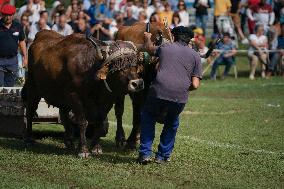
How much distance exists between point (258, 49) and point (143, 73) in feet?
53.0

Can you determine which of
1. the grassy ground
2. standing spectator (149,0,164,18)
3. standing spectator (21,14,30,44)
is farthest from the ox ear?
standing spectator (149,0,164,18)

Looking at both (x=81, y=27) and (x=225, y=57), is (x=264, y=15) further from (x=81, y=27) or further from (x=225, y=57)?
(x=81, y=27)

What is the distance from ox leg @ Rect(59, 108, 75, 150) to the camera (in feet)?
48.7

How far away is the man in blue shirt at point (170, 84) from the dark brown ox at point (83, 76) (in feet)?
1.51

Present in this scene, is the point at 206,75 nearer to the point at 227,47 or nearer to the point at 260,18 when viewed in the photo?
the point at 227,47

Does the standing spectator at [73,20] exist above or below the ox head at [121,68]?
below

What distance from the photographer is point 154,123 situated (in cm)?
1298

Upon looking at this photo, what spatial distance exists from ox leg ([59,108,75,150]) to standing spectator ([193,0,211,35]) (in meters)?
17.1

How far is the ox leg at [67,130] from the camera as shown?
1484 centimetres

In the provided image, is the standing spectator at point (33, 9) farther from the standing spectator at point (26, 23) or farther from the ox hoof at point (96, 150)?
the ox hoof at point (96, 150)

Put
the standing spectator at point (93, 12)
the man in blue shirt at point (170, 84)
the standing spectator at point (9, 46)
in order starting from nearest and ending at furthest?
the man in blue shirt at point (170, 84) < the standing spectator at point (9, 46) < the standing spectator at point (93, 12)

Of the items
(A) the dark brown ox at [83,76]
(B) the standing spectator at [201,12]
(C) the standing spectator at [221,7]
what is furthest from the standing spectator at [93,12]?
(A) the dark brown ox at [83,76]

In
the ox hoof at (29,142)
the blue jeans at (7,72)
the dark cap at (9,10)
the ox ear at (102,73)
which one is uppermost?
the dark cap at (9,10)

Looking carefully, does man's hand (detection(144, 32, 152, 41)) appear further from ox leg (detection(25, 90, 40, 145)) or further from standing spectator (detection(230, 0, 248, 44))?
standing spectator (detection(230, 0, 248, 44))
